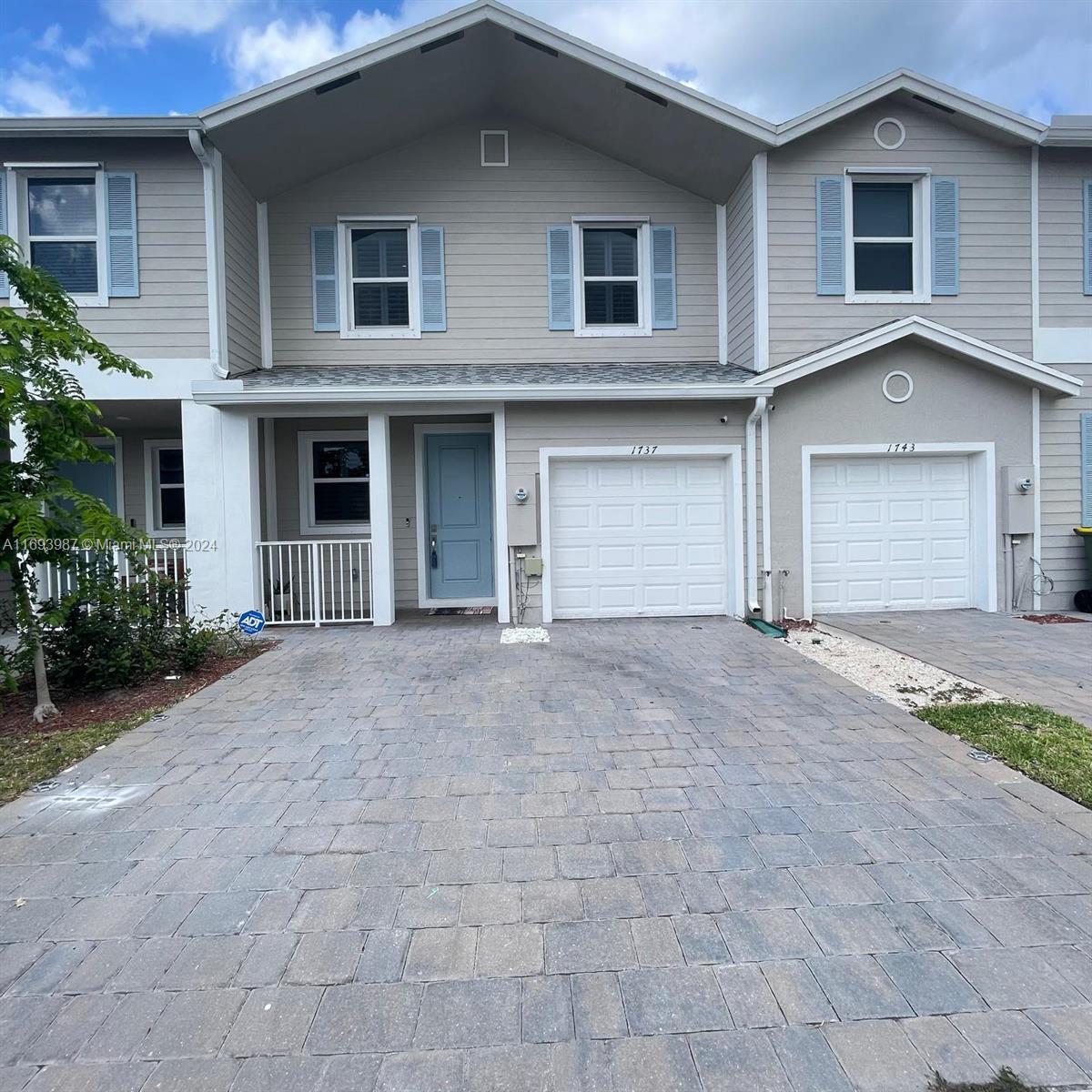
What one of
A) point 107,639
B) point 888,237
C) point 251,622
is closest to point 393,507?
point 251,622

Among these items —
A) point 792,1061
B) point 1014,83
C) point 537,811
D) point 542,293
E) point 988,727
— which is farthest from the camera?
point 1014,83

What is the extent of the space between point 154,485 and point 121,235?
350cm

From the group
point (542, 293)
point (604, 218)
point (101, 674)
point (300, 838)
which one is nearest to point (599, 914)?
point (300, 838)

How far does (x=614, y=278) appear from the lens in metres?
8.71

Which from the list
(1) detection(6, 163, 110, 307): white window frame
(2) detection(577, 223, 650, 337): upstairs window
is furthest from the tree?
(2) detection(577, 223, 650, 337): upstairs window

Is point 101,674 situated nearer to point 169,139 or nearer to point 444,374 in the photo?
point 444,374

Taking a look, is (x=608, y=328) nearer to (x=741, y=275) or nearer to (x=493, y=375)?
(x=741, y=275)

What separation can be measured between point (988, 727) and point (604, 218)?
7.53m

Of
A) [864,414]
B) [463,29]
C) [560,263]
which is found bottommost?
[864,414]

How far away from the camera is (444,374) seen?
786 centimetres

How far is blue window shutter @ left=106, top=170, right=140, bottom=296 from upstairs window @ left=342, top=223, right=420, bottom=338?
2.42m

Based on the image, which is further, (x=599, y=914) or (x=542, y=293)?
(x=542, y=293)

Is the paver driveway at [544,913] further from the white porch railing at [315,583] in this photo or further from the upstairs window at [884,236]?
the upstairs window at [884,236]

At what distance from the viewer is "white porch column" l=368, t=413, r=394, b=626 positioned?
7.58 meters
